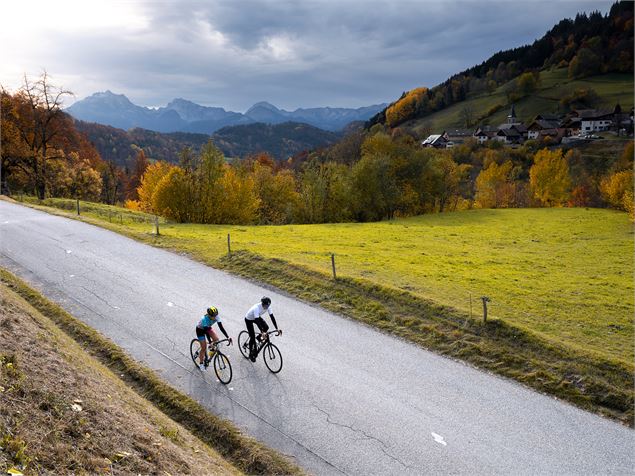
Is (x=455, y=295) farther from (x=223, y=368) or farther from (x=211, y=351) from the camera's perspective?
(x=211, y=351)

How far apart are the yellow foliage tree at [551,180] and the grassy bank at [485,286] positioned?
1458 inches

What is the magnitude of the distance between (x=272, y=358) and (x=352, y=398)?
330 centimetres

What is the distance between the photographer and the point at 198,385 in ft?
44.5

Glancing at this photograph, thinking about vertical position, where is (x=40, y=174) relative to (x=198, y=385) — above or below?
above

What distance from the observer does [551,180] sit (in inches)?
3187

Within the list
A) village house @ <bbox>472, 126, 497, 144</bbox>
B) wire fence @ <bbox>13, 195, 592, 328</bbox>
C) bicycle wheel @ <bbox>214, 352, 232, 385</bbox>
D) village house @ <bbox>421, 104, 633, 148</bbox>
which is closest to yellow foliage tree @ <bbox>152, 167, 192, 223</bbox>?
wire fence @ <bbox>13, 195, 592, 328</bbox>

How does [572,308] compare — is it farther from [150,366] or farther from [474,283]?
[150,366]

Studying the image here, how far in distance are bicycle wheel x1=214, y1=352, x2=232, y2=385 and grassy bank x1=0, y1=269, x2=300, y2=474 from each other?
1.34 meters

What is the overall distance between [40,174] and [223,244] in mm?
43098

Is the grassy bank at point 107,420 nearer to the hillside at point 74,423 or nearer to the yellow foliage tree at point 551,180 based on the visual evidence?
the hillside at point 74,423

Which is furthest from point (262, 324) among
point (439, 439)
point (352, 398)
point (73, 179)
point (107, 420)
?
point (73, 179)

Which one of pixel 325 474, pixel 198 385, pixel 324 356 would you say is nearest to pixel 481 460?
pixel 325 474

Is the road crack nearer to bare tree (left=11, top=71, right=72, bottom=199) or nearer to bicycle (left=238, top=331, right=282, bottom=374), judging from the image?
bicycle (left=238, top=331, right=282, bottom=374)

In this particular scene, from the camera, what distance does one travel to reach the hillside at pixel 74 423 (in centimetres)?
677
